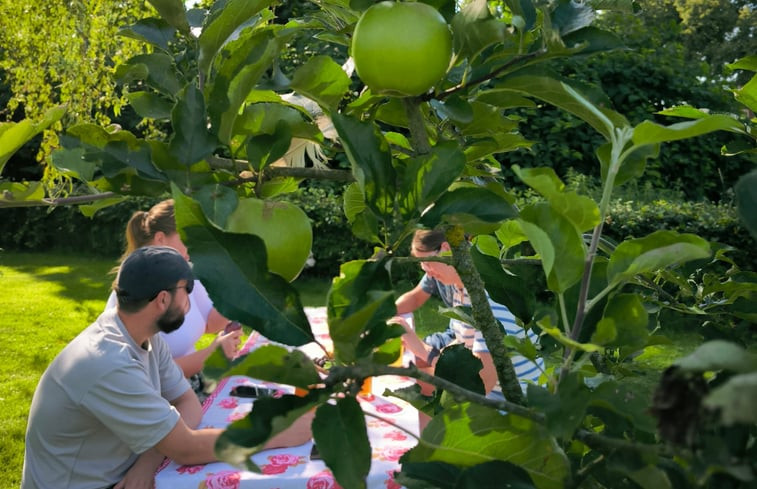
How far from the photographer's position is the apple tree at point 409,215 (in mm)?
565

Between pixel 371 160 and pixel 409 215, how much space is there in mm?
67

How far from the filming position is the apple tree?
565 millimetres

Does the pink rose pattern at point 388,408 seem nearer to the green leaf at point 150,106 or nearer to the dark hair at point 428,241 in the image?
the dark hair at point 428,241

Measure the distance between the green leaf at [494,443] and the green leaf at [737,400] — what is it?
0.29 meters

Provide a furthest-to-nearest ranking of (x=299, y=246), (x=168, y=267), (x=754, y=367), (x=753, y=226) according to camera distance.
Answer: (x=168, y=267) < (x=299, y=246) < (x=753, y=226) < (x=754, y=367)

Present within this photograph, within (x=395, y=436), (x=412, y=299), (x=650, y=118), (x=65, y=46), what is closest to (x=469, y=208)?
(x=395, y=436)

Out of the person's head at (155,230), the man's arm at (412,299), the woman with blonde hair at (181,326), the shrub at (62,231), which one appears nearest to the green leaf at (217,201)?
the woman with blonde hair at (181,326)

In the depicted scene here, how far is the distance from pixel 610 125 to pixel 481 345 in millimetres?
2253

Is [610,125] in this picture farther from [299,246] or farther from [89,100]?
[89,100]

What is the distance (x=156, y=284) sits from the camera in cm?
263

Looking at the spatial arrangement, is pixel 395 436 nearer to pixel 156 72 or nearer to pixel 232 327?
pixel 232 327

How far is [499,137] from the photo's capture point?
0.90 metres

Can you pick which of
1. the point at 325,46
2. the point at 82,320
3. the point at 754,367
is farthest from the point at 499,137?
the point at 325,46

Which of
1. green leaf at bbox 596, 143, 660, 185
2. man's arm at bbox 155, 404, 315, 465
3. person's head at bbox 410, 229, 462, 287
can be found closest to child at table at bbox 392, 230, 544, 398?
person's head at bbox 410, 229, 462, 287
